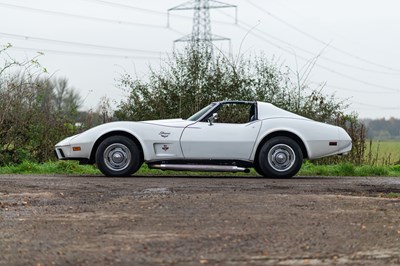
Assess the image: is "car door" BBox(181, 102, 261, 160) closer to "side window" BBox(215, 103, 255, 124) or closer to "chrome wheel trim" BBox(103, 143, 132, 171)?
"side window" BBox(215, 103, 255, 124)

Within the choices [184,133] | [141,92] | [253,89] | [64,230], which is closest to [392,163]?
[253,89]

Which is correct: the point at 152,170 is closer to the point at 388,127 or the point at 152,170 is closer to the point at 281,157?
the point at 281,157

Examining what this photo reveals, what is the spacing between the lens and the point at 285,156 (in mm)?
15430

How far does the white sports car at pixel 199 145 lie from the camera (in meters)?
15.2

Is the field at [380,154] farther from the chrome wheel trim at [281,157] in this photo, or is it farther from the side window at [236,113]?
the chrome wheel trim at [281,157]

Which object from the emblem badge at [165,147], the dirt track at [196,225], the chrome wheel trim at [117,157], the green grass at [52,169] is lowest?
the dirt track at [196,225]

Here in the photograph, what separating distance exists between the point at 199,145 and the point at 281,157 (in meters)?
1.52

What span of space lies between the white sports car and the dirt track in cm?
237

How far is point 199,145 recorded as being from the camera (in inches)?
602

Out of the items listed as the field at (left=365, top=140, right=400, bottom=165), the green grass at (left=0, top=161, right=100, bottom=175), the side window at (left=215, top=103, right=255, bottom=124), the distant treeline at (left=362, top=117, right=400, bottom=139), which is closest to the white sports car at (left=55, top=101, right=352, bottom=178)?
the side window at (left=215, top=103, right=255, bottom=124)

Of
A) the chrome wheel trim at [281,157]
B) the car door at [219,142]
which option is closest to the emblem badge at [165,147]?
the car door at [219,142]

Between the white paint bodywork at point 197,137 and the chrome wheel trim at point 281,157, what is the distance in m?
0.29

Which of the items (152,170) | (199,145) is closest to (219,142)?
(199,145)

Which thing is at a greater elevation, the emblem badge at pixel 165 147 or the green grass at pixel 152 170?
the emblem badge at pixel 165 147
